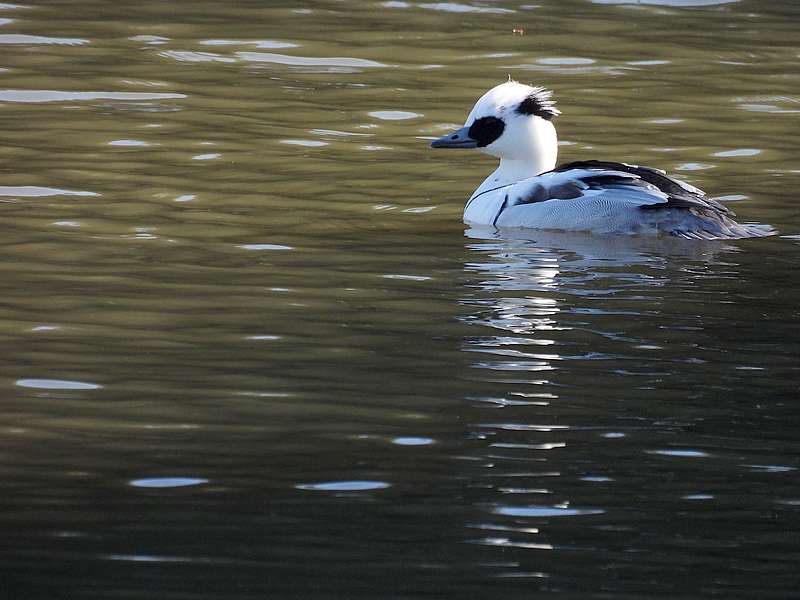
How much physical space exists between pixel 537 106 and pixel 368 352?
4.24 m

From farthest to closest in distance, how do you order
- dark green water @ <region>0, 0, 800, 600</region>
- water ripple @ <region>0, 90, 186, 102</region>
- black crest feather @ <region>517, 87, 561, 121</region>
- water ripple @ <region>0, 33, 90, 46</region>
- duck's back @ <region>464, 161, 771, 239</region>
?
water ripple @ <region>0, 33, 90, 46</region>
water ripple @ <region>0, 90, 186, 102</region>
black crest feather @ <region>517, 87, 561, 121</region>
duck's back @ <region>464, 161, 771, 239</region>
dark green water @ <region>0, 0, 800, 600</region>

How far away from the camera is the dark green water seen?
4969 mm

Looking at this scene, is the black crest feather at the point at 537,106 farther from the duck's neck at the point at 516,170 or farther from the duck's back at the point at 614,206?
the duck's back at the point at 614,206

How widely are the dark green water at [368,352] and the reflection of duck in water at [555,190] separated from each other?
16 centimetres

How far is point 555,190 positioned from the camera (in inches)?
401

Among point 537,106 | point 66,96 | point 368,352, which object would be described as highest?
point 537,106

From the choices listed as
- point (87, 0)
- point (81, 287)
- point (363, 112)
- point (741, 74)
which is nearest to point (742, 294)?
point (81, 287)

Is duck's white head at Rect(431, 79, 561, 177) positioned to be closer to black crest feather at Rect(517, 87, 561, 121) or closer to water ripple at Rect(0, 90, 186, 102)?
black crest feather at Rect(517, 87, 561, 121)

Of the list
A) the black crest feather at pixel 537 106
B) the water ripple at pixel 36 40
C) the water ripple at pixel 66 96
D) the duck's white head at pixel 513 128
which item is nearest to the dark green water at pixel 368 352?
the water ripple at pixel 66 96

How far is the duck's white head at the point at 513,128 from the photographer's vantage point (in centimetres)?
1098

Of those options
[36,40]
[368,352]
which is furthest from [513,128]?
[36,40]

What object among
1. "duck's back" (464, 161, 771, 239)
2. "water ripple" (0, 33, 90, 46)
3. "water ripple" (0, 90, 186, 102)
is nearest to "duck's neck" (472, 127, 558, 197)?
"duck's back" (464, 161, 771, 239)

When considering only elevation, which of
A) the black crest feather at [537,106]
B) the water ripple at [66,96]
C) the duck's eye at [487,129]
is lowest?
the water ripple at [66,96]

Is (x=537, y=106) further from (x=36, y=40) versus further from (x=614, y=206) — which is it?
(x=36, y=40)
